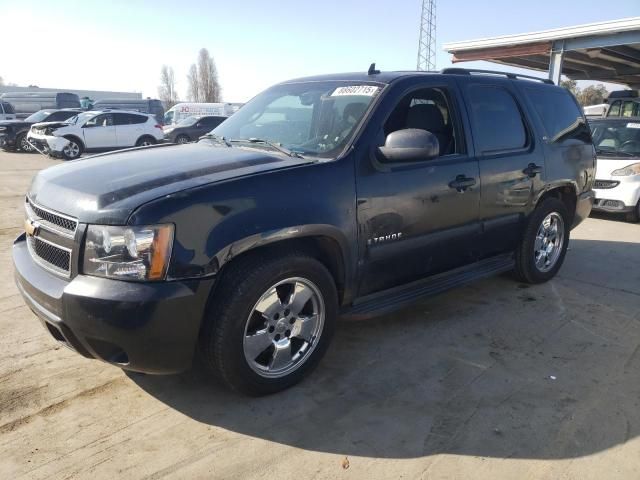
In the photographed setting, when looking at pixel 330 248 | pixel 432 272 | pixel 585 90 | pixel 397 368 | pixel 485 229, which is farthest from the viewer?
pixel 585 90

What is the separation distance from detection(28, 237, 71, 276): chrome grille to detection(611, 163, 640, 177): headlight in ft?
28.0

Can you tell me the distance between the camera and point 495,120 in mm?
4391

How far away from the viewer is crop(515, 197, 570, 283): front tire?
486 cm

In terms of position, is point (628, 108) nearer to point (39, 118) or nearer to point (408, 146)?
point (408, 146)

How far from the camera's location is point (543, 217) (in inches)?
194

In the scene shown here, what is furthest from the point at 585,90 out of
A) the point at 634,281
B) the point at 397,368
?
the point at 397,368

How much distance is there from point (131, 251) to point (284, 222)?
814mm

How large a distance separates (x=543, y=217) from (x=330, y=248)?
2694 mm

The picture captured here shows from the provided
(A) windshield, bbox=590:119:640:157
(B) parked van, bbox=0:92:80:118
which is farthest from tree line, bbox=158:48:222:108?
(A) windshield, bbox=590:119:640:157

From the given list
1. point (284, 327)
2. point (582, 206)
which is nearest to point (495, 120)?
point (582, 206)

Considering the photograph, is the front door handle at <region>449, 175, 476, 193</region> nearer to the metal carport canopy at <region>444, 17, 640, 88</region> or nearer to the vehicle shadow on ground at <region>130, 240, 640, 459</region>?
the vehicle shadow on ground at <region>130, 240, 640, 459</region>

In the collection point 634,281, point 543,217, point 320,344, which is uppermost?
point 543,217

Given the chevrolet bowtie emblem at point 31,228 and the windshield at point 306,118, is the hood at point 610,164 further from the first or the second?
the chevrolet bowtie emblem at point 31,228

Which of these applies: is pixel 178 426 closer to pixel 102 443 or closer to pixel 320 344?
pixel 102 443
